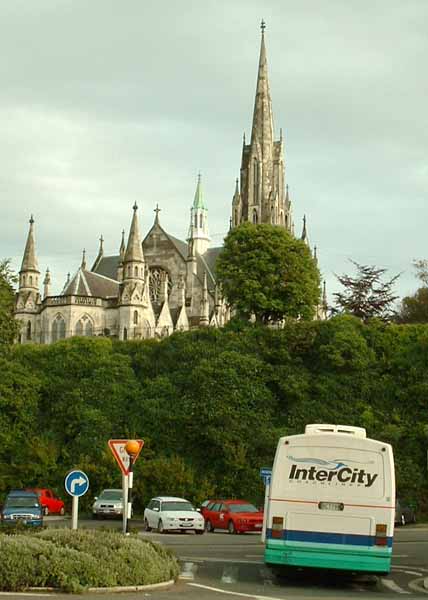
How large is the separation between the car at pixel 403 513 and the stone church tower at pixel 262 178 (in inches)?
2540

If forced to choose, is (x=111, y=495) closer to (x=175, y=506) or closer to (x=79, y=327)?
(x=175, y=506)

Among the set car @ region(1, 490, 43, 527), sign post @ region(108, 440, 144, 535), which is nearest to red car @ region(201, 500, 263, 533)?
car @ region(1, 490, 43, 527)

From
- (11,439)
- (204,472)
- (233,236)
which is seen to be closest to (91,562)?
(204,472)

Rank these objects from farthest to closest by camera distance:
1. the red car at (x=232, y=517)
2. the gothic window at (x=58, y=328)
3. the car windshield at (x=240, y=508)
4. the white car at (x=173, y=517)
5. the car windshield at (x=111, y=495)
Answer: the gothic window at (x=58, y=328), the car windshield at (x=111, y=495), the car windshield at (x=240, y=508), the red car at (x=232, y=517), the white car at (x=173, y=517)

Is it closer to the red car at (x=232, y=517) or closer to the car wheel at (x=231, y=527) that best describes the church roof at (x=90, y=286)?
the red car at (x=232, y=517)

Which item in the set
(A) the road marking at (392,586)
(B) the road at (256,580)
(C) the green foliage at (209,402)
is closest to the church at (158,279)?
(C) the green foliage at (209,402)

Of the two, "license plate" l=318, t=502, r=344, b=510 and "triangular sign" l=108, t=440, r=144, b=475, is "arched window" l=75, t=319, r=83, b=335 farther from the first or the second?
"license plate" l=318, t=502, r=344, b=510

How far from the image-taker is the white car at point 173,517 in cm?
3203

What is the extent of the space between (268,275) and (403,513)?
94.0 feet

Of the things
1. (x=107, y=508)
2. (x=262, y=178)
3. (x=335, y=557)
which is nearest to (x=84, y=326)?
(x=107, y=508)

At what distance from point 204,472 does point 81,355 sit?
1063 centimetres

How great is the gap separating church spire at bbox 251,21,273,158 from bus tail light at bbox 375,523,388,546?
9312cm

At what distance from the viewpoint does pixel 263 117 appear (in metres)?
110

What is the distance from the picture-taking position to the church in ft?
247
